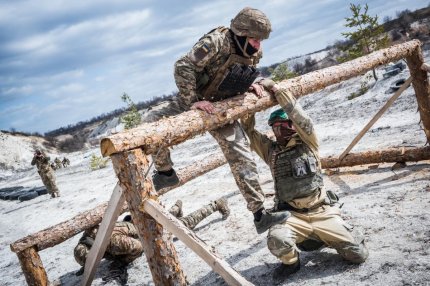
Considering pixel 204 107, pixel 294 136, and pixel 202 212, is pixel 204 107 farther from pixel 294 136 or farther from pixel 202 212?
pixel 202 212

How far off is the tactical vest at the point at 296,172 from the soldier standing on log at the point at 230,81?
14.3 inches

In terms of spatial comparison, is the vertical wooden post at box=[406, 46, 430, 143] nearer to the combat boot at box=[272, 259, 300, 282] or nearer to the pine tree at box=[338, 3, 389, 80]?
the combat boot at box=[272, 259, 300, 282]

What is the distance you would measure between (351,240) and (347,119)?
9.10 m

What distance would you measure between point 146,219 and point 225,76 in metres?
1.53

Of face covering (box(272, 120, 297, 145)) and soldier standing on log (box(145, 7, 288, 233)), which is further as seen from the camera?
face covering (box(272, 120, 297, 145))

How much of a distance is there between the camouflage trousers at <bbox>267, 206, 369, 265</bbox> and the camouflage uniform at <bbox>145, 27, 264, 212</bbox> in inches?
14.7

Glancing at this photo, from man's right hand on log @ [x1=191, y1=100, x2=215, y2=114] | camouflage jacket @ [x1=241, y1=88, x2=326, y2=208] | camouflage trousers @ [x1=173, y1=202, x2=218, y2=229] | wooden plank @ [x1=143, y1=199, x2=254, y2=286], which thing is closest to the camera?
wooden plank @ [x1=143, y1=199, x2=254, y2=286]

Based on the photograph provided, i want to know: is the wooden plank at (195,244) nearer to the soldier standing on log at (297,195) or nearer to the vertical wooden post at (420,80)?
the soldier standing on log at (297,195)

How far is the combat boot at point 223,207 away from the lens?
17.6ft

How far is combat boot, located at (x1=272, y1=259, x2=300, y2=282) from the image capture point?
319cm

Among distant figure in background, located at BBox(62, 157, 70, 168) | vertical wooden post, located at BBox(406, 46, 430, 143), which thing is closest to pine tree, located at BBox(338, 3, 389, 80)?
vertical wooden post, located at BBox(406, 46, 430, 143)

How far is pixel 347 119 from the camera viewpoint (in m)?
11.4

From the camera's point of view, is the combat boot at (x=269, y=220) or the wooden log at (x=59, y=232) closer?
the combat boot at (x=269, y=220)

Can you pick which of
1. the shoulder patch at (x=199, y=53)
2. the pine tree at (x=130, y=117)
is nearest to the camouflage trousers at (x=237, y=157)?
the shoulder patch at (x=199, y=53)
